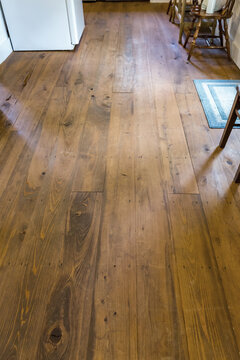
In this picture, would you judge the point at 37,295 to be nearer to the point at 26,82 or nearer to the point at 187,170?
the point at 187,170

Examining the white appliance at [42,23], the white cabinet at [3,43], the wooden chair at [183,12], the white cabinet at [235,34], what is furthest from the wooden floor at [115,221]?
the wooden chair at [183,12]

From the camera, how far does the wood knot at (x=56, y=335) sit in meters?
1.08

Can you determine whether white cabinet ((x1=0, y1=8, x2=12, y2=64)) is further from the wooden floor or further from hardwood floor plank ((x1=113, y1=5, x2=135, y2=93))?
hardwood floor plank ((x1=113, y1=5, x2=135, y2=93))

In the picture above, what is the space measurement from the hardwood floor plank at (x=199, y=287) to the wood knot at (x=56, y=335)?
19.0 inches

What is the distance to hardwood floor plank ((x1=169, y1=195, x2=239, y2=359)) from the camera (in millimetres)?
1061

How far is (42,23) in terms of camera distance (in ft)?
9.75

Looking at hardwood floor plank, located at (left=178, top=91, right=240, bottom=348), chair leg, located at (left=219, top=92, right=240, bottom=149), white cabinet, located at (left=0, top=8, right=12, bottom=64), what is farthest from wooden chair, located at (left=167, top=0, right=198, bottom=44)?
white cabinet, located at (left=0, top=8, right=12, bottom=64)

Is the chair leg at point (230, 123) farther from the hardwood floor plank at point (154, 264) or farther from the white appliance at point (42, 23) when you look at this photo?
the white appliance at point (42, 23)

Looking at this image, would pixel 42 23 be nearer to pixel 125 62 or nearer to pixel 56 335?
pixel 125 62

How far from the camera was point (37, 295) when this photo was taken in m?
1.21

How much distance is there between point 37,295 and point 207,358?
694mm

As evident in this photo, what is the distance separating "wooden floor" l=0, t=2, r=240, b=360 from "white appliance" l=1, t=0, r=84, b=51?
63 cm

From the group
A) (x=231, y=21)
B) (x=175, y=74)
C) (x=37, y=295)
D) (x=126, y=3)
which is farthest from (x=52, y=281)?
(x=126, y=3)

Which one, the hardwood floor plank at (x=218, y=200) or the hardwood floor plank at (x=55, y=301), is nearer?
the hardwood floor plank at (x=55, y=301)
